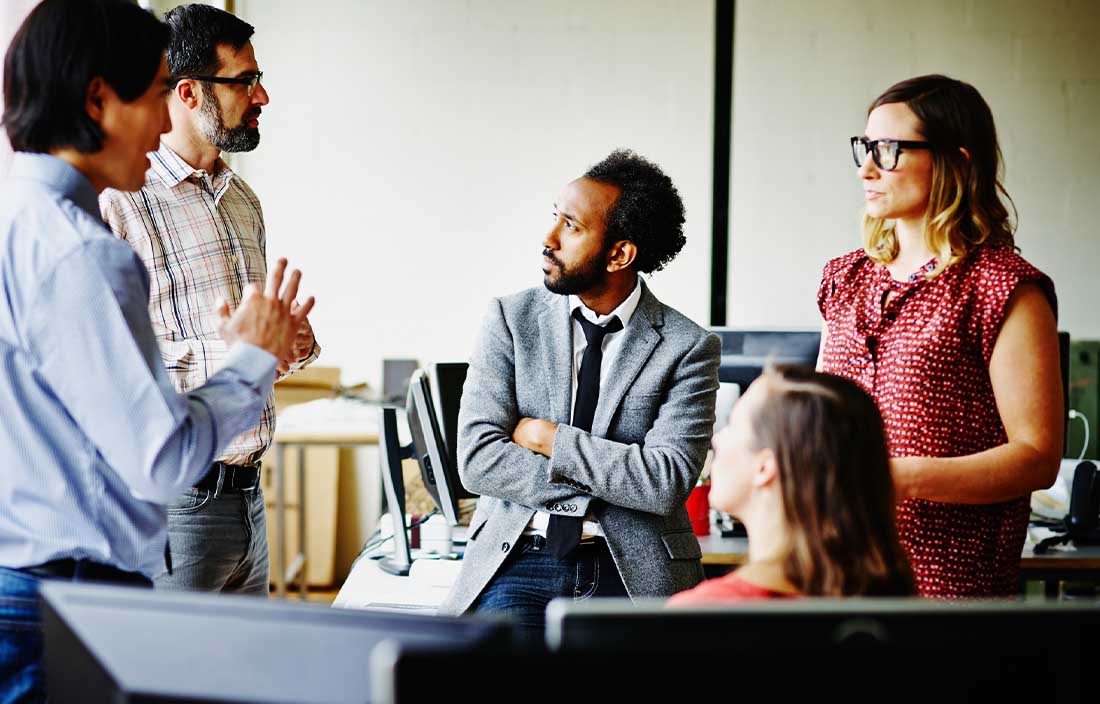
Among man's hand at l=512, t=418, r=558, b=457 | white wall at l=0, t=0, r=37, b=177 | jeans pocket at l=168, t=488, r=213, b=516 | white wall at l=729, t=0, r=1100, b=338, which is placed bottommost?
jeans pocket at l=168, t=488, r=213, b=516

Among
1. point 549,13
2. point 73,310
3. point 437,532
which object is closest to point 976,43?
point 549,13

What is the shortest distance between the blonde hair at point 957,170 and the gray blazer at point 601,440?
559 mm

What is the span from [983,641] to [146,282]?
1.01m

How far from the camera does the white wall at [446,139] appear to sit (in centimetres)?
488

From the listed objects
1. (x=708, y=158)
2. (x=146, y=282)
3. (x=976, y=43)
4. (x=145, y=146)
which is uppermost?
(x=976, y=43)

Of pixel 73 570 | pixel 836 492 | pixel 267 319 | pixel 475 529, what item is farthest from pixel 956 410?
pixel 73 570

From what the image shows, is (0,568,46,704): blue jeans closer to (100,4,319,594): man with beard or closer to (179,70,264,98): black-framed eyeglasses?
(100,4,319,594): man with beard

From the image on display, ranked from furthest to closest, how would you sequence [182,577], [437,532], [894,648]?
[437,532]
[182,577]
[894,648]

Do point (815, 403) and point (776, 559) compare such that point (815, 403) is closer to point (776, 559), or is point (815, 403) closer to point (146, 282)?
point (776, 559)

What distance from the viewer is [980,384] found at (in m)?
1.69

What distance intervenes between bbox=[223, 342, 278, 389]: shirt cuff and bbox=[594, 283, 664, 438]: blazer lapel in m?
0.85

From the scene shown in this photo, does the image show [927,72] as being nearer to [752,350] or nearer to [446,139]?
[446,139]

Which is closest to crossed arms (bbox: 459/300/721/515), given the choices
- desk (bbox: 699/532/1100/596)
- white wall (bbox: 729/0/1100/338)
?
desk (bbox: 699/532/1100/596)

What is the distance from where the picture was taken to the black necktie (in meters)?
1.98
